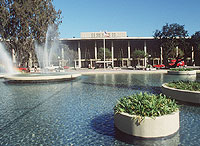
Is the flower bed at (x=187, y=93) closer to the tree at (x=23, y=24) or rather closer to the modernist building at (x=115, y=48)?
the tree at (x=23, y=24)

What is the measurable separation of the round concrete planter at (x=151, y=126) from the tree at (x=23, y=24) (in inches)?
1213

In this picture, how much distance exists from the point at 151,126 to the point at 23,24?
33277 mm

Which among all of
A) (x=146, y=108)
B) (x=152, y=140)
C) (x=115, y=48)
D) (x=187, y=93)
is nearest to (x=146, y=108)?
(x=146, y=108)

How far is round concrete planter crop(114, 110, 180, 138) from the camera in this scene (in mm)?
4492

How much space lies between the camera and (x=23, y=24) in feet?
105

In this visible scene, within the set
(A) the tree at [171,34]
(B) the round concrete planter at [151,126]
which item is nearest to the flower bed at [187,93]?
(B) the round concrete planter at [151,126]

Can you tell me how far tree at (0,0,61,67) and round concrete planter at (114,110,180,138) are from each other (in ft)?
101

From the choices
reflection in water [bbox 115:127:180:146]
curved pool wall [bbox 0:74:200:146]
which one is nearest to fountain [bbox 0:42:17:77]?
curved pool wall [bbox 0:74:200:146]

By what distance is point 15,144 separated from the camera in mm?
4598

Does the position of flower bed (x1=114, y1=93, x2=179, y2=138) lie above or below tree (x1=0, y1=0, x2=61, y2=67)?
below

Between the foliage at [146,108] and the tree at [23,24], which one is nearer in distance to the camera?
the foliage at [146,108]

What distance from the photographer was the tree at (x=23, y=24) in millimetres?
31141

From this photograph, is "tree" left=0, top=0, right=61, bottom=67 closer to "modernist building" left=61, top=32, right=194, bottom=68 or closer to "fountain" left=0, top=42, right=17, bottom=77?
"fountain" left=0, top=42, right=17, bottom=77

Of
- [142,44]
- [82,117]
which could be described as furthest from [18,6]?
[142,44]
